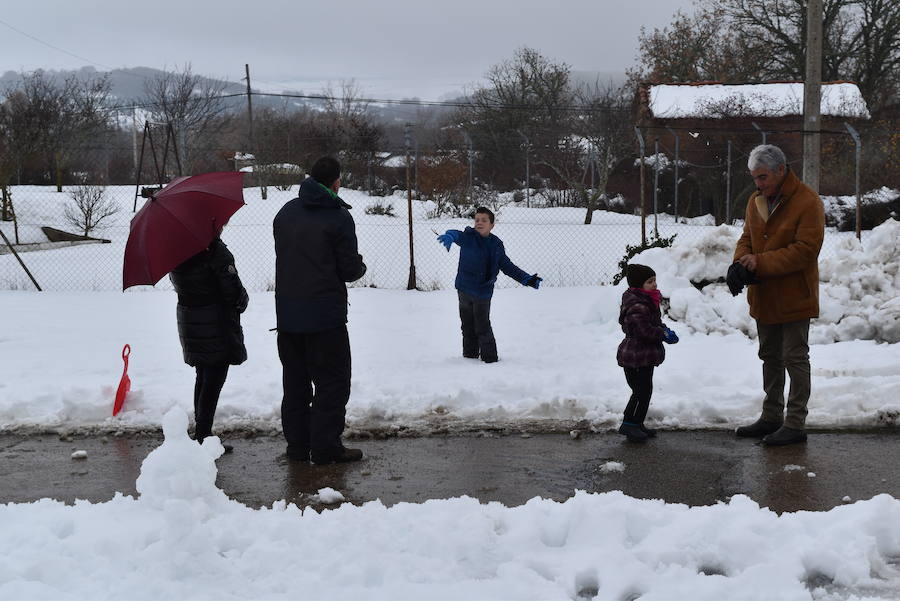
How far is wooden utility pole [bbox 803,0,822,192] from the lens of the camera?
12008 mm

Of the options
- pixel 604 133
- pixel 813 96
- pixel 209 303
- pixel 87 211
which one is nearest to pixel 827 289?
pixel 813 96

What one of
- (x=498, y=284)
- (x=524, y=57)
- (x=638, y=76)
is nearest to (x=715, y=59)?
(x=638, y=76)

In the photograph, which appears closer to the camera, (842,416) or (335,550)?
(335,550)

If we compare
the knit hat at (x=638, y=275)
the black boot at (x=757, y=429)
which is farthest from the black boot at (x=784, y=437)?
the knit hat at (x=638, y=275)

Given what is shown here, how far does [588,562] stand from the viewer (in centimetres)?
372

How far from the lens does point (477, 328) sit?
8023 mm

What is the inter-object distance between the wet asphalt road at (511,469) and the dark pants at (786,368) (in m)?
0.24

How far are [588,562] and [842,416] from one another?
3.26 meters

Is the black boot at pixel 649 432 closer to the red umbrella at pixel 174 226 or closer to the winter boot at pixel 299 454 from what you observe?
the winter boot at pixel 299 454

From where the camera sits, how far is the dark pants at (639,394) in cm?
589

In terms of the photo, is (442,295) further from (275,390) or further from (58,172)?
(58,172)

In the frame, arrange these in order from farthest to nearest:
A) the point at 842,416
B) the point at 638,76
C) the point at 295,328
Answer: the point at 638,76, the point at 842,416, the point at 295,328

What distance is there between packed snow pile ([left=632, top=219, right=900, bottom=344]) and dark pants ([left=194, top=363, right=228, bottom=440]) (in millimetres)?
5038

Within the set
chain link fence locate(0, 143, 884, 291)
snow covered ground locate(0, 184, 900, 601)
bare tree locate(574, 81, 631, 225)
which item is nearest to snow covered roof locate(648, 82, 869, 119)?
bare tree locate(574, 81, 631, 225)
